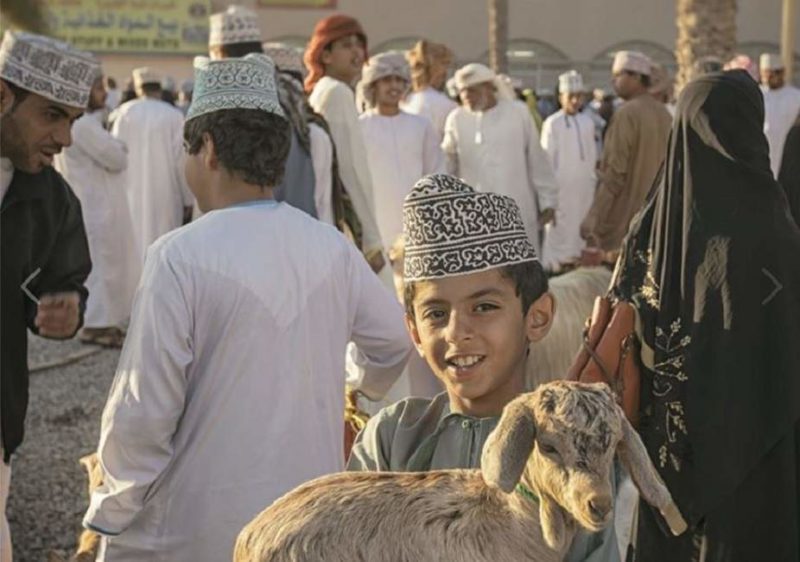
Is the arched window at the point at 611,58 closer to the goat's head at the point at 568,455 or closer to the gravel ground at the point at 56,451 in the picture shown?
the gravel ground at the point at 56,451

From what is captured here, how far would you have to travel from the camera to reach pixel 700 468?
3703 millimetres

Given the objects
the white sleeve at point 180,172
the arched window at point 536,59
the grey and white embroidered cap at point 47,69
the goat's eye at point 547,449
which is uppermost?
the grey and white embroidered cap at point 47,69

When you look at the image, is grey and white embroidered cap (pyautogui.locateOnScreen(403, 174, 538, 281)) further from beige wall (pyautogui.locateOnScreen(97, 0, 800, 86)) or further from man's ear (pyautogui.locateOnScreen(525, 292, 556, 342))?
beige wall (pyautogui.locateOnScreen(97, 0, 800, 86))

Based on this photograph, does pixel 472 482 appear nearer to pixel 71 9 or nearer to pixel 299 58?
pixel 299 58

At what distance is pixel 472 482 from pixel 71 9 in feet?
111

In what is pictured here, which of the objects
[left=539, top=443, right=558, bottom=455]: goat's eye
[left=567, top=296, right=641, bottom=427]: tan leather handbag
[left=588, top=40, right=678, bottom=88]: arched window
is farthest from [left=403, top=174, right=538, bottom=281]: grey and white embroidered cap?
[left=588, top=40, right=678, bottom=88]: arched window

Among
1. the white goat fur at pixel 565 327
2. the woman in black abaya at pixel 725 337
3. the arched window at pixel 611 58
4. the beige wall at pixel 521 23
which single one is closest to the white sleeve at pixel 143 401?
the woman in black abaya at pixel 725 337

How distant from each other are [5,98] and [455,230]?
2.03 m

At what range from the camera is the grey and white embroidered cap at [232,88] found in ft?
10.4

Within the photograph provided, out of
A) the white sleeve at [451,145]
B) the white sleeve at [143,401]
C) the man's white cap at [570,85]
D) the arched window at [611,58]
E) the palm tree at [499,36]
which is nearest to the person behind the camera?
the white sleeve at [143,401]

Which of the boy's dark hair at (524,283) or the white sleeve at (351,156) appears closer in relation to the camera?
the boy's dark hair at (524,283)

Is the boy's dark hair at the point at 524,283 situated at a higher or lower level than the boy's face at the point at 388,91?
higher

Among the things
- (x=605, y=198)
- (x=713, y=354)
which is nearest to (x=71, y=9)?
(x=605, y=198)

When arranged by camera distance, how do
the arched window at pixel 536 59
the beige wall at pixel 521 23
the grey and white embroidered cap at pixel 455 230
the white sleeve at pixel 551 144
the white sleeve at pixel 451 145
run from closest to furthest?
the grey and white embroidered cap at pixel 455 230, the white sleeve at pixel 451 145, the white sleeve at pixel 551 144, the beige wall at pixel 521 23, the arched window at pixel 536 59
